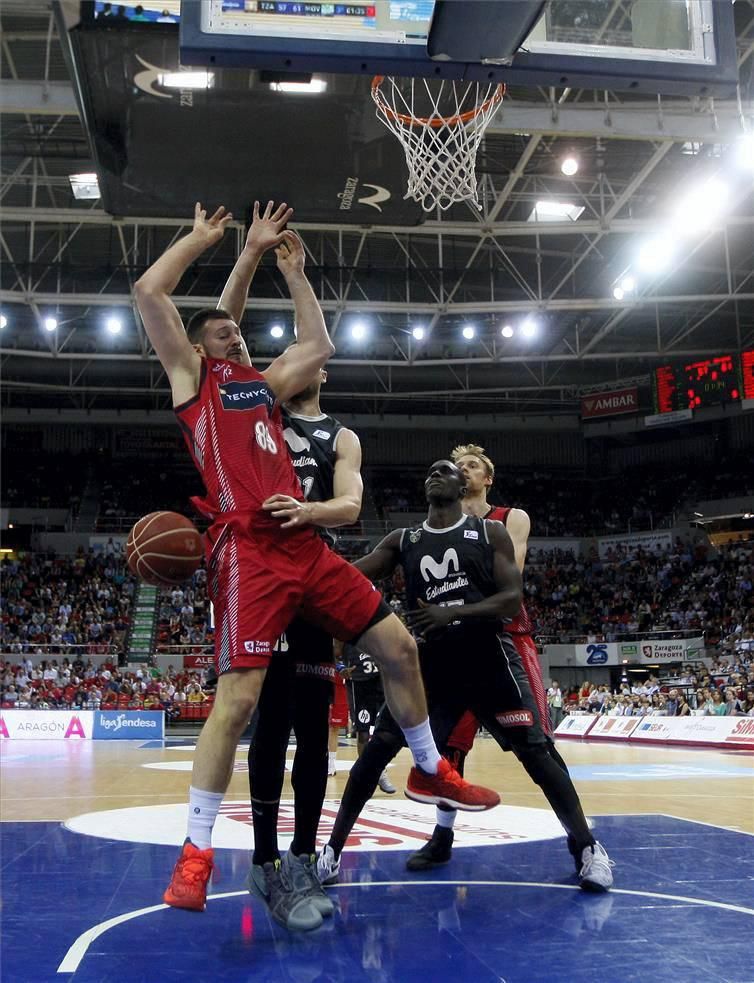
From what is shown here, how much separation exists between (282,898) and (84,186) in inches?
722

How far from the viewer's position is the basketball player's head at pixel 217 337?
372cm

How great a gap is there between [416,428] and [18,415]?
1564 centimetres

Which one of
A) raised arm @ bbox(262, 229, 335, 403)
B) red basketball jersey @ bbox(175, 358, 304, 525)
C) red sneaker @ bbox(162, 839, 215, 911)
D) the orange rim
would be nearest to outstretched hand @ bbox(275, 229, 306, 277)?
raised arm @ bbox(262, 229, 335, 403)

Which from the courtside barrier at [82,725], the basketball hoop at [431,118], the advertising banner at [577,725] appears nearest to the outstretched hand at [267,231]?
the basketball hoop at [431,118]

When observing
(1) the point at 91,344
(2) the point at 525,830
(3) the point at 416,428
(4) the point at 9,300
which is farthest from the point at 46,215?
(3) the point at 416,428

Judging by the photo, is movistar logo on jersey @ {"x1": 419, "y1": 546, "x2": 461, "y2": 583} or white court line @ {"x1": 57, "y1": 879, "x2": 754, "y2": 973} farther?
movistar logo on jersey @ {"x1": 419, "y1": 546, "x2": 461, "y2": 583}

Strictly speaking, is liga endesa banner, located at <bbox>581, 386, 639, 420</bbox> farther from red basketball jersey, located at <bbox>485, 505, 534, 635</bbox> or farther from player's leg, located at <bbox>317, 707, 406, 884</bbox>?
player's leg, located at <bbox>317, 707, 406, 884</bbox>

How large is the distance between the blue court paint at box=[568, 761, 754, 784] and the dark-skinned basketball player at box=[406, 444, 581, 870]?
5181mm

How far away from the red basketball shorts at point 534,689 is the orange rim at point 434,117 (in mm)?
5250

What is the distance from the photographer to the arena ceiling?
14.0 m

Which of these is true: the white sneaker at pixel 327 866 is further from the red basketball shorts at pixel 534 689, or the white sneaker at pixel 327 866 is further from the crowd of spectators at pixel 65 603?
the crowd of spectators at pixel 65 603

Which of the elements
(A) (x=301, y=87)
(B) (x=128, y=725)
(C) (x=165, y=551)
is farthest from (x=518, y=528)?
(B) (x=128, y=725)

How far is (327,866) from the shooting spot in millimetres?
4031

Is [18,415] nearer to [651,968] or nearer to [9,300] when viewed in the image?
[9,300]
